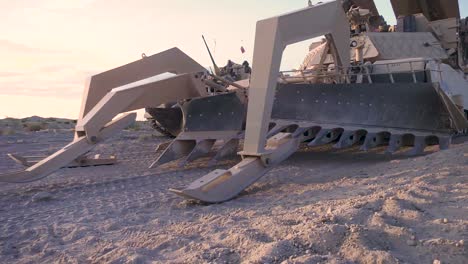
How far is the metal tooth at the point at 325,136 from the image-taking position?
6.98 m

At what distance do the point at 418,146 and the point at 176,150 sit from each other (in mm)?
3381

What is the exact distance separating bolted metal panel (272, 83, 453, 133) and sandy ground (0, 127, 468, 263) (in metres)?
0.71

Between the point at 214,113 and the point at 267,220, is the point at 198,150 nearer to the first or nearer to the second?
the point at 214,113

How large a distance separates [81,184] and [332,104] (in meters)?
3.59

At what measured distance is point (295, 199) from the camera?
4.67 meters

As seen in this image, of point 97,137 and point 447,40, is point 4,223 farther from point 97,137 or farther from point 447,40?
point 447,40

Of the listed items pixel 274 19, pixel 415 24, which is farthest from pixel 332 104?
pixel 415 24

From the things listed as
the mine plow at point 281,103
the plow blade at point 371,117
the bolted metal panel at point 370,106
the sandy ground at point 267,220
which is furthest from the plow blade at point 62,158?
the bolted metal panel at point 370,106

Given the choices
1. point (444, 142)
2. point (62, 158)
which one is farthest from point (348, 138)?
point (62, 158)

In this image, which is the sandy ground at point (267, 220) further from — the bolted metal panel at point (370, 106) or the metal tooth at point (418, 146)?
the bolted metal panel at point (370, 106)

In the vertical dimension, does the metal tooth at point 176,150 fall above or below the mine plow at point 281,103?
below

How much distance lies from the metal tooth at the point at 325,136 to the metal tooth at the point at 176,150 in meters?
1.89

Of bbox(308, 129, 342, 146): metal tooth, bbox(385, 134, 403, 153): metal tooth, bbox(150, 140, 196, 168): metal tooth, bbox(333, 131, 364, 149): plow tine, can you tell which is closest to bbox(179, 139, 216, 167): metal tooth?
bbox(150, 140, 196, 168): metal tooth

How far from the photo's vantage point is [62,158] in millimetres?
6289
